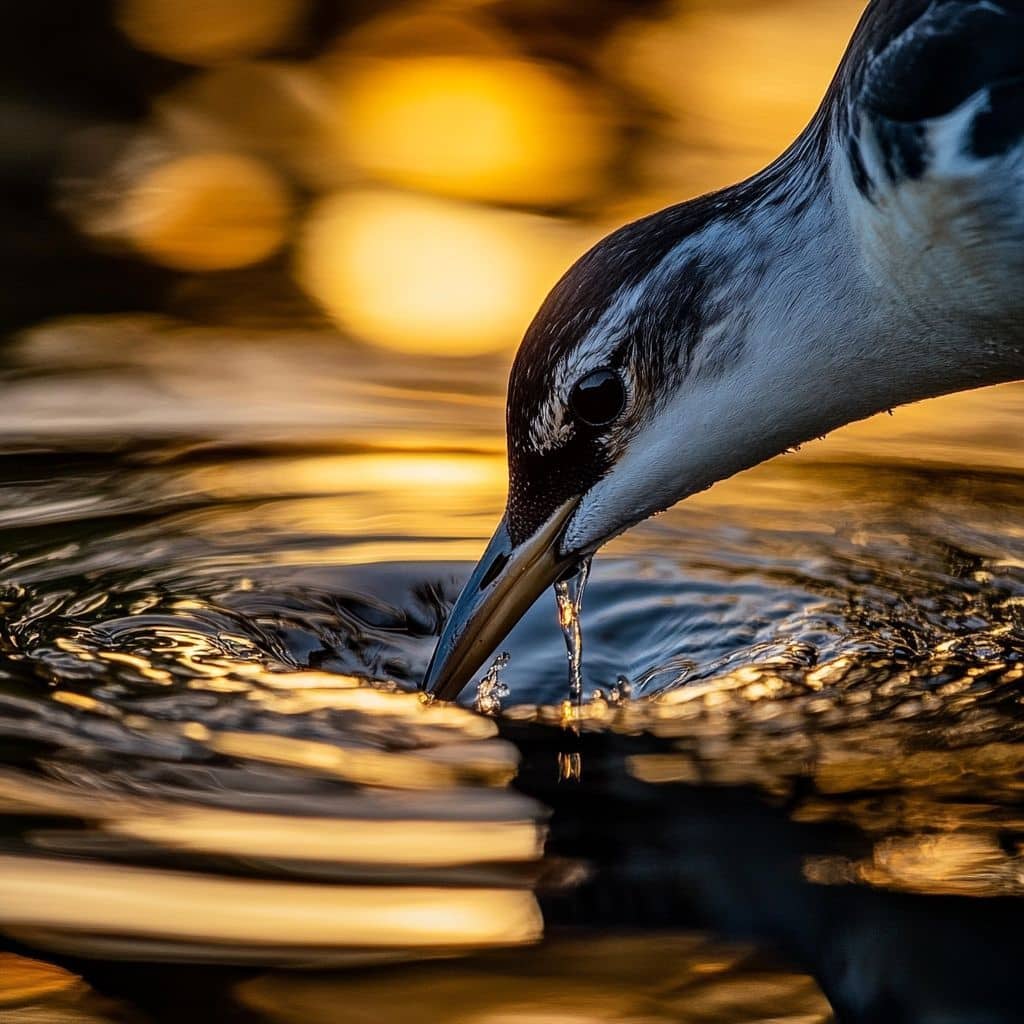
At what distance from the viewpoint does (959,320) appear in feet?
14.8

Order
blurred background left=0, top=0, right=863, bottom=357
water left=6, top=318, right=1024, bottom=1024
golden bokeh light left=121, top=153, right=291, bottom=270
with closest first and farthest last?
water left=6, top=318, right=1024, bottom=1024, blurred background left=0, top=0, right=863, bottom=357, golden bokeh light left=121, top=153, right=291, bottom=270

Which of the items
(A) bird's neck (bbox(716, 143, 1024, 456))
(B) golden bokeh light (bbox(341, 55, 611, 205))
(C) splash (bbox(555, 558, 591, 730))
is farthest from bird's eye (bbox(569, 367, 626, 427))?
(B) golden bokeh light (bbox(341, 55, 611, 205))

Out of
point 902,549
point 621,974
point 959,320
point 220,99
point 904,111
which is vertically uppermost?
point 220,99

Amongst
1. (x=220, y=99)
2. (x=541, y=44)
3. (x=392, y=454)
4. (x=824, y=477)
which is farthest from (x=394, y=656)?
(x=541, y=44)

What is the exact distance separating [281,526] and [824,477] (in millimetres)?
1744

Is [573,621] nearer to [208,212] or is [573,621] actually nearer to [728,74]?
[208,212]

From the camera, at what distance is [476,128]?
9.55m

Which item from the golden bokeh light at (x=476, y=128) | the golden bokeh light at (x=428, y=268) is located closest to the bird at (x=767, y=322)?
the golden bokeh light at (x=428, y=268)

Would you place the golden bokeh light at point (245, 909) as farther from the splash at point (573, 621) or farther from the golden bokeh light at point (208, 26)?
the golden bokeh light at point (208, 26)

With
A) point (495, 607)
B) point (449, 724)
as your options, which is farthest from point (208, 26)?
point (449, 724)

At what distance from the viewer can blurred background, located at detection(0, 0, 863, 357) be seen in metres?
7.70

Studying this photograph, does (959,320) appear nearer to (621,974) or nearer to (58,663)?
(621,974)

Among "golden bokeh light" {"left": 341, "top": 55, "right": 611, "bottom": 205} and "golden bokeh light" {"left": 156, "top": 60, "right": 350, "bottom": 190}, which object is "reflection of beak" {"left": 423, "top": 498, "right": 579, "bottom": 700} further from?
"golden bokeh light" {"left": 156, "top": 60, "right": 350, "bottom": 190}

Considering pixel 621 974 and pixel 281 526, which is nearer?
pixel 621 974
